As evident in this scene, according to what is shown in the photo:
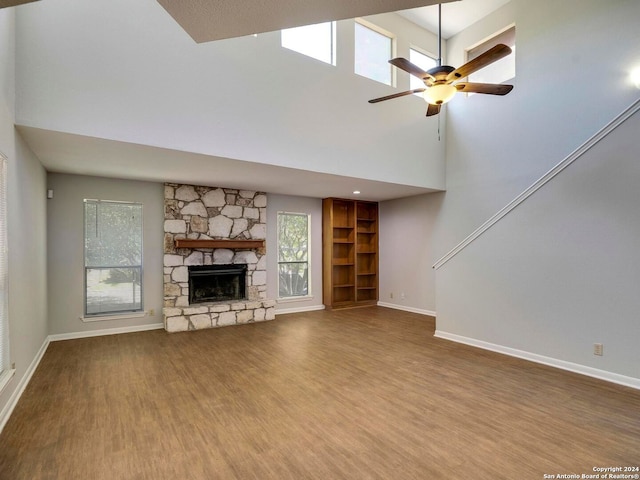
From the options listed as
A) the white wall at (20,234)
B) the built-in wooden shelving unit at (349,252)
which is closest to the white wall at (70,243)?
the white wall at (20,234)

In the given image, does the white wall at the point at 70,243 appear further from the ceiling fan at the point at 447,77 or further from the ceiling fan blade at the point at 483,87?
the ceiling fan blade at the point at 483,87

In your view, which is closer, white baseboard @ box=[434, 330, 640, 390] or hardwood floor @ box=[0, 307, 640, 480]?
hardwood floor @ box=[0, 307, 640, 480]

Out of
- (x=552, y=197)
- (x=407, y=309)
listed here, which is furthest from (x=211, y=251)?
(x=552, y=197)

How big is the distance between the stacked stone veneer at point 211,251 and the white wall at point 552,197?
11.2 feet

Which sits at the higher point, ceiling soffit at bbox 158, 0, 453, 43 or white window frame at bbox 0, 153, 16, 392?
ceiling soffit at bbox 158, 0, 453, 43

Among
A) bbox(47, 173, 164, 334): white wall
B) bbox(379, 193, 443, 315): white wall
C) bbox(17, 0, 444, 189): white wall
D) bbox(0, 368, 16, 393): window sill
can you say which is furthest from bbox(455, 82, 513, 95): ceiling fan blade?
bbox(47, 173, 164, 334): white wall

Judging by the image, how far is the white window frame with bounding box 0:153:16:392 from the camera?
2.74 metres

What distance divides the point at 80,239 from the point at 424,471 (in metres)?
5.53

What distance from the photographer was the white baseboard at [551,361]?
3.42 metres

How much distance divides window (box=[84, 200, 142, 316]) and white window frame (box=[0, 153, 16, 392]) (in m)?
→ 2.62

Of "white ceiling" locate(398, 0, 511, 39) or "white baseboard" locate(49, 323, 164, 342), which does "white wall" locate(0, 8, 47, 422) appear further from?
"white ceiling" locate(398, 0, 511, 39)

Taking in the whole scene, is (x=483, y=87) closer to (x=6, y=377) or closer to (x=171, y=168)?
(x=171, y=168)

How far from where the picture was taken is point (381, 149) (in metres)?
5.76

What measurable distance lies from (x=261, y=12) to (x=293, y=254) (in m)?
5.94
